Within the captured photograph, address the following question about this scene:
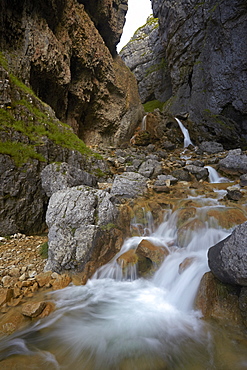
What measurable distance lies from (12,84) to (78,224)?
6591mm

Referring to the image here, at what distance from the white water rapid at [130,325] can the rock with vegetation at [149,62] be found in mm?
35739

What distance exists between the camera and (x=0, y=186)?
5.45m

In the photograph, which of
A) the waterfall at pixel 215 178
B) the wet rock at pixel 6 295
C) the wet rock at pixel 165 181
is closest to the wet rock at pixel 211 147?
the waterfall at pixel 215 178

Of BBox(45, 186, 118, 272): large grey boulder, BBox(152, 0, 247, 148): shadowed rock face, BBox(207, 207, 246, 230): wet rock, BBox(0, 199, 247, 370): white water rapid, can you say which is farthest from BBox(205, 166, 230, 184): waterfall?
BBox(152, 0, 247, 148): shadowed rock face

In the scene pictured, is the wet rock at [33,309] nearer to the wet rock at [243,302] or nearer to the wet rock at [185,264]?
the wet rock at [185,264]

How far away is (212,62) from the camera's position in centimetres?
2245

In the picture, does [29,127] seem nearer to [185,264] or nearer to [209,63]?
[185,264]

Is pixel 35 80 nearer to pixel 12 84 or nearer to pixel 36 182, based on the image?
pixel 12 84

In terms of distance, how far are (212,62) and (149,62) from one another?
62.8 feet

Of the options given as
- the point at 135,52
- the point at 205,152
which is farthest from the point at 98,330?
the point at 135,52

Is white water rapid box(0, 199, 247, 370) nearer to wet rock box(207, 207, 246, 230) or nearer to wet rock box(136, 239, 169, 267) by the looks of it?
wet rock box(136, 239, 169, 267)

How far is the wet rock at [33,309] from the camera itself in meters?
3.21

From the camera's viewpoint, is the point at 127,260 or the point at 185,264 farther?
the point at 127,260

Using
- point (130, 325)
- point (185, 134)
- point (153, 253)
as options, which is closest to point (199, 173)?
point (153, 253)
